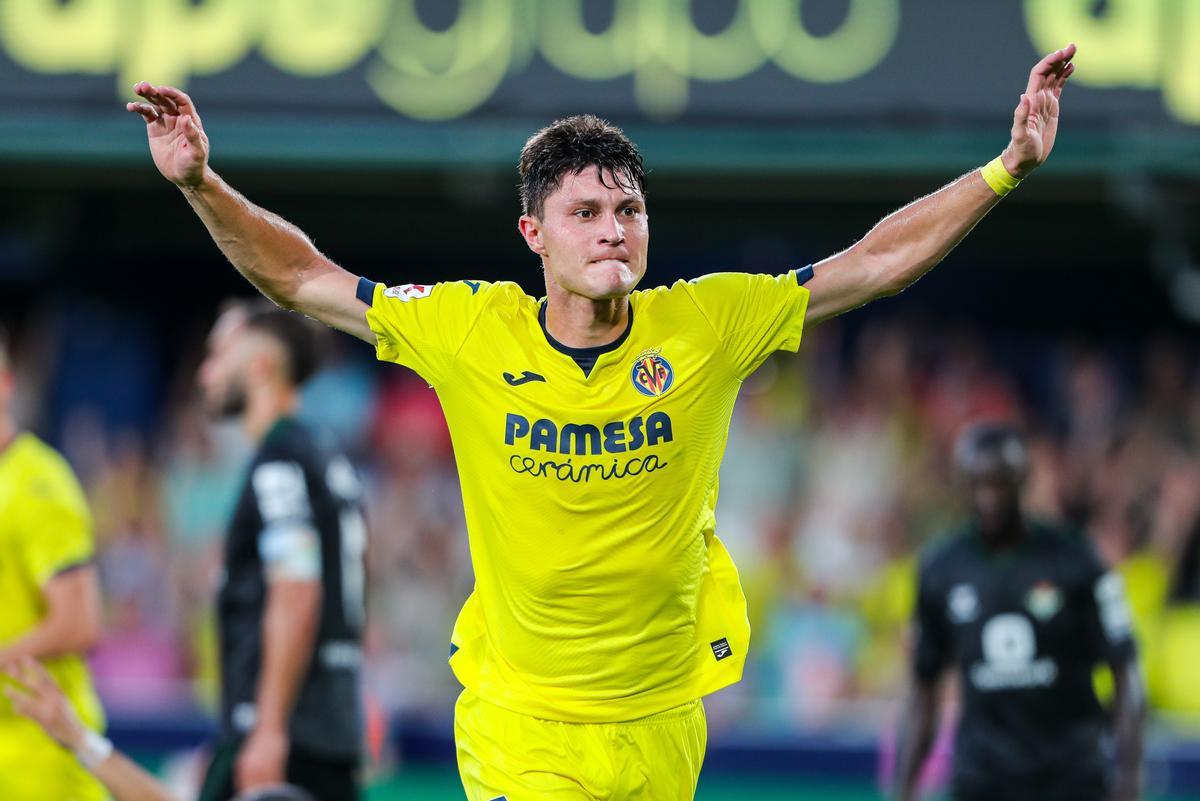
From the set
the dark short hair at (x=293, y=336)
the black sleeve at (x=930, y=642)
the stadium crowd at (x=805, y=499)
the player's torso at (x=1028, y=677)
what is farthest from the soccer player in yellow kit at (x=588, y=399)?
the stadium crowd at (x=805, y=499)

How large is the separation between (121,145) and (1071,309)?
6595mm

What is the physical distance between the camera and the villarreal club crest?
457 cm

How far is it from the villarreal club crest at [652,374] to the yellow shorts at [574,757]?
82 cm

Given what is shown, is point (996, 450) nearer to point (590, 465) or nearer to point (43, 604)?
point (590, 465)

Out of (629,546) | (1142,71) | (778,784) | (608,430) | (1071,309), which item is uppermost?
(1142,71)

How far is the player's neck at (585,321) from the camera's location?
183 inches

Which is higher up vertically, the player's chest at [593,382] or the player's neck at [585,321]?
the player's neck at [585,321]

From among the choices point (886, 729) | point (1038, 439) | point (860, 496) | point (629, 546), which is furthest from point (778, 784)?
point (629, 546)

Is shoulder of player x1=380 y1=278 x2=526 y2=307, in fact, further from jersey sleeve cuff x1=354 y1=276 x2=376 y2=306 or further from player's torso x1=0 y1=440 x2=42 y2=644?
player's torso x1=0 y1=440 x2=42 y2=644

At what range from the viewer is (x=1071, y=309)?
1324cm

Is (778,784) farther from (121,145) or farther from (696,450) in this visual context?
(696,450)

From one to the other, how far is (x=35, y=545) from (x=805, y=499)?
6602 mm

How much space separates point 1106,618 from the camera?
700 cm

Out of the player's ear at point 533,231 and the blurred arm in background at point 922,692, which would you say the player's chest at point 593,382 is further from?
the blurred arm in background at point 922,692
